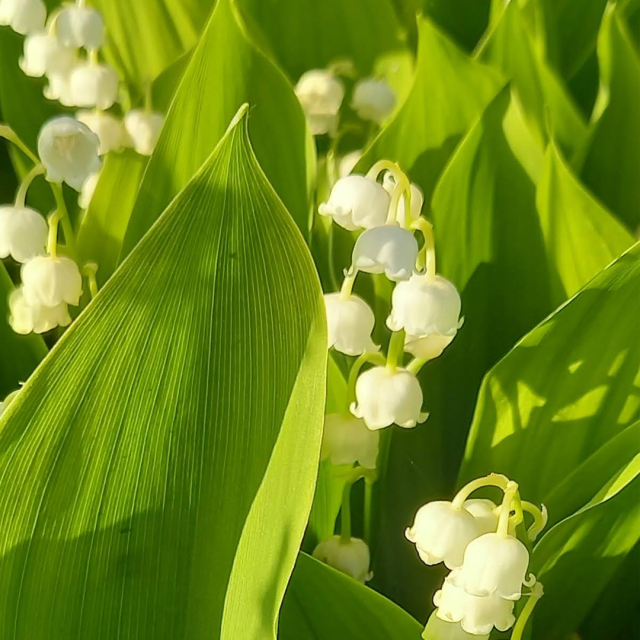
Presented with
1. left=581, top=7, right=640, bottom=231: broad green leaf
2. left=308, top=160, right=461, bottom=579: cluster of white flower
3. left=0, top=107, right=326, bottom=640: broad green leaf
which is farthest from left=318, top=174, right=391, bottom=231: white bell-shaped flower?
left=581, top=7, right=640, bottom=231: broad green leaf

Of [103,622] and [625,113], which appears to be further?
A: [625,113]

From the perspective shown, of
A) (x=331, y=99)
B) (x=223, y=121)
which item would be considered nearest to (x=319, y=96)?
(x=331, y=99)

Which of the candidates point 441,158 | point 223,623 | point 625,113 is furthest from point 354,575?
point 625,113

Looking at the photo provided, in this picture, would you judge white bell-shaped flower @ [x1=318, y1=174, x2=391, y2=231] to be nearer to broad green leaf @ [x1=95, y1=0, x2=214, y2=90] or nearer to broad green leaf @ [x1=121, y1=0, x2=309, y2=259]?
broad green leaf @ [x1=121, y1=0, x2=309, y2=259]

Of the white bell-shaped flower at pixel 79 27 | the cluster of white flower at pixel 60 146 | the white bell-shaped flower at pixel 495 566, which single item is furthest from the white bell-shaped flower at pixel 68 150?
the white bell-shaped flower at pixel 495 566

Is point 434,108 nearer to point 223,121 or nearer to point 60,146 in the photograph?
point 223,121

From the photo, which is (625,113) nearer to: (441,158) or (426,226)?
(441,158)

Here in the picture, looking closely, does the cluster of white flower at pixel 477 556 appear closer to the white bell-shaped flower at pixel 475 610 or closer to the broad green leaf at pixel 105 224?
the white bell-shaped flower at pixel 475 610
